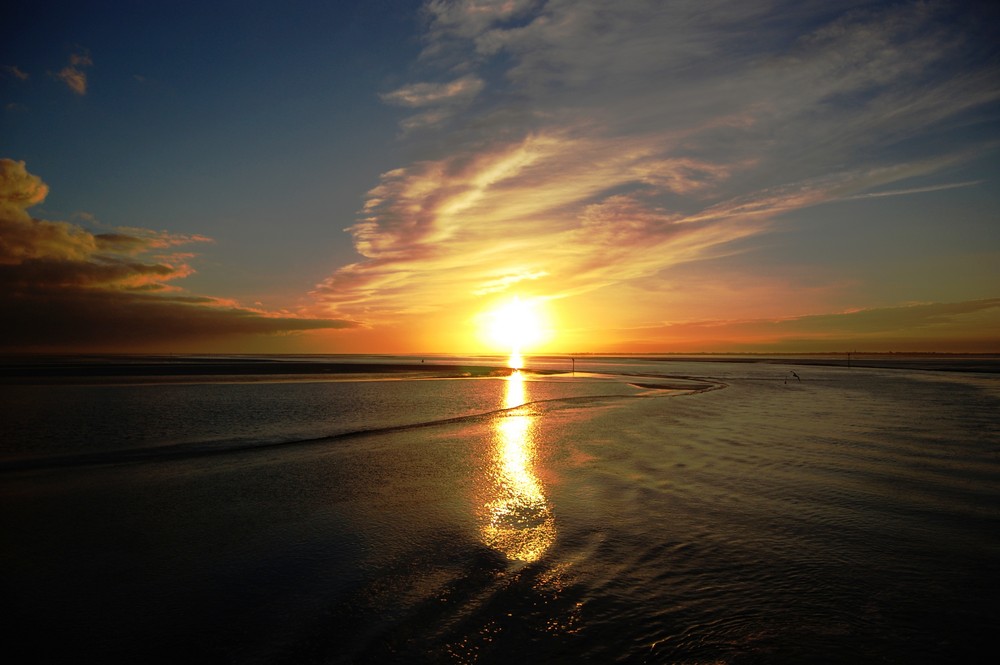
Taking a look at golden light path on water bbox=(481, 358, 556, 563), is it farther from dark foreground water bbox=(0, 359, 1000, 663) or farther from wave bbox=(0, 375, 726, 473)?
wave bbox=(0, 375, 726, 473)

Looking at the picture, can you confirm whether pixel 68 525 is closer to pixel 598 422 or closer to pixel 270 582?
pixel 270 582

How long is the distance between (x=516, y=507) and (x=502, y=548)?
246 cm

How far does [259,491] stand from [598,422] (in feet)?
52.3

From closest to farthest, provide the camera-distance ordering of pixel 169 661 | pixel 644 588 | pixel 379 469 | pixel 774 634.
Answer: pixel 169 661
pixel 774 634
pixel 644 588
pixel 379 469

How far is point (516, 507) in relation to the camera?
10742 mm

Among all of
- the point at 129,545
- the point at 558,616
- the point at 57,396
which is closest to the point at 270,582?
the point at 129,545

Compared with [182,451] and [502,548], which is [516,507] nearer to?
[502,548]

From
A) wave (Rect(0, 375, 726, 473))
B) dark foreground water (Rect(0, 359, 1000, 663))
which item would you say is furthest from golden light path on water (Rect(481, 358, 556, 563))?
wave (Rect(0, 375, 726, 473))

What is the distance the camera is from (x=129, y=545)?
8.59 m

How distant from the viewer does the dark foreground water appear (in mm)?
5445

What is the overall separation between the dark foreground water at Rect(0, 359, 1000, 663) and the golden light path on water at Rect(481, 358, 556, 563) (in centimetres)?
7

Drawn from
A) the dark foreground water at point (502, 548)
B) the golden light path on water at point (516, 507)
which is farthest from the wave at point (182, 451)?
the golden light path on water at point (516, 507)

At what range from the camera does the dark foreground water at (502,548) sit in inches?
214

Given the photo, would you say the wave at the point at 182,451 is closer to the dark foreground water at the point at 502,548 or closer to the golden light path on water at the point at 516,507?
the dark foreground water at the point at 502,548
